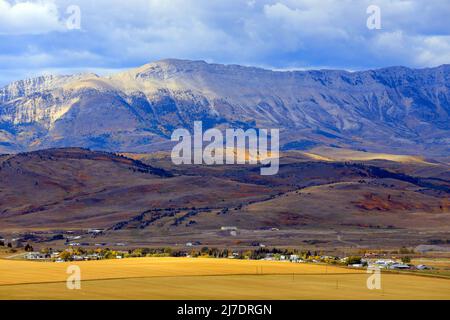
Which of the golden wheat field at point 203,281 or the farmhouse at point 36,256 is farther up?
the golden wheat field at point 203,281

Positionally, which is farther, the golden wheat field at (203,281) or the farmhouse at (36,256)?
the farmhouse at (36,256)

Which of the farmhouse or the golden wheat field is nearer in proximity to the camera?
the golden wheat field

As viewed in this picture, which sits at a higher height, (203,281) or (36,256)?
(203,281)

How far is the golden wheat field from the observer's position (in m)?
87.3

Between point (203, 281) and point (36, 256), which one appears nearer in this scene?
point (203, 281)

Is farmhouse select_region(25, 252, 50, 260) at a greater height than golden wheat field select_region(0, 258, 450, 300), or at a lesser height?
lesser

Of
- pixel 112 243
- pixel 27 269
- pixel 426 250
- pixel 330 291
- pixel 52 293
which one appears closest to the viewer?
pixel 52 293

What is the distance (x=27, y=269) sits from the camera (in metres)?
109

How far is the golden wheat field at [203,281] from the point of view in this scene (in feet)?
286

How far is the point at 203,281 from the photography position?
100938 mm
